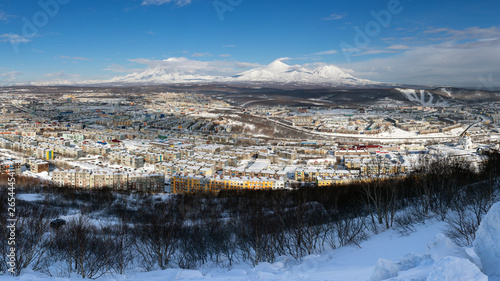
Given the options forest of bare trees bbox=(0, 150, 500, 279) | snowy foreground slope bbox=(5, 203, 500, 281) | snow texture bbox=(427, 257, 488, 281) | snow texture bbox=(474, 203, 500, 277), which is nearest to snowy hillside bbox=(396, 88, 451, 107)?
forest of bare trees bbox=(0, 150, 500, 279)

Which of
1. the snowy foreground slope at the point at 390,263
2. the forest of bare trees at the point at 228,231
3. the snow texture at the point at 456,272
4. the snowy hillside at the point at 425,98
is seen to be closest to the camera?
the snow texture at the point at 456,272

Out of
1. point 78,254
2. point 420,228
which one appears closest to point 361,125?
point 420,228

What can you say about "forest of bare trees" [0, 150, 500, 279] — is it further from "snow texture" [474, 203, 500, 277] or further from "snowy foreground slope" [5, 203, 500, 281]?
"snow texture" [474, 203, 500, 277]

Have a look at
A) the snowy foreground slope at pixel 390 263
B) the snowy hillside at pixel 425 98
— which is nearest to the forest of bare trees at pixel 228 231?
the snowy foreground slope at pixel 390 263

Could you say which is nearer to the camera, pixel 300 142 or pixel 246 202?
pixel 246 202

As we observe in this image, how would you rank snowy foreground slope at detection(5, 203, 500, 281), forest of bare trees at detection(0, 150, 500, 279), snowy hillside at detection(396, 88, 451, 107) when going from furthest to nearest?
1. snowy hillside at detection(396, 88, 451, 107)
2. forest of bare trees at detection(0, 150, 500, 279)
3. snowy foreground slope at detection(5, 203, 500, 281)

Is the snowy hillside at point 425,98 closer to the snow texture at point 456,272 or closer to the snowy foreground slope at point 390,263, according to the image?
the snowy foreground slope at point 390,263

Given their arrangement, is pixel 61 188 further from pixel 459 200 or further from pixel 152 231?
pixel 459 200

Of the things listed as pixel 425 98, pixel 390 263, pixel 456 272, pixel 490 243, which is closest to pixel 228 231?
pixel 390 263
